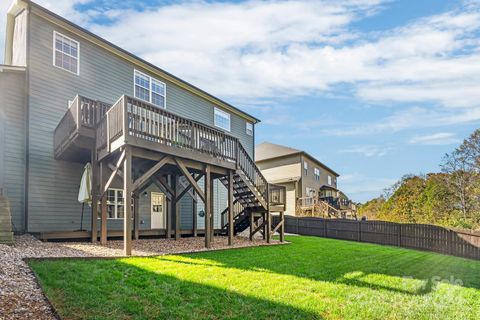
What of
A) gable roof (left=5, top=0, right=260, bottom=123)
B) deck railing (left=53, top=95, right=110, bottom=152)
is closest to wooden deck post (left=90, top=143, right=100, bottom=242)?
deck railing (left=53, top=95, right=110, bottom=152)

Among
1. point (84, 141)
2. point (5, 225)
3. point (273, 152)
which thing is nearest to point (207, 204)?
point (84, 141)

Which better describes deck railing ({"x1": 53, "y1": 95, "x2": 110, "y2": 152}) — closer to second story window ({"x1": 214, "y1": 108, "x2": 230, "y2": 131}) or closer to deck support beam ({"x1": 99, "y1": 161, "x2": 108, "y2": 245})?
deck support beam ({"x1": 99, "y1": 161, "x2": 108, "y2": 245})

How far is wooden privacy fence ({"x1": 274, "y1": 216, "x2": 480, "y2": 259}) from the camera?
13.6 meters

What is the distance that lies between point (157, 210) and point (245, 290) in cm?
1083

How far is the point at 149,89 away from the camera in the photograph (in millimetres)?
15438

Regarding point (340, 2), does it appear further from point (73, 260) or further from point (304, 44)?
point (73, 260)

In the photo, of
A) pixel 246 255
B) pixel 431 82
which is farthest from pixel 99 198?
pixel 431 82

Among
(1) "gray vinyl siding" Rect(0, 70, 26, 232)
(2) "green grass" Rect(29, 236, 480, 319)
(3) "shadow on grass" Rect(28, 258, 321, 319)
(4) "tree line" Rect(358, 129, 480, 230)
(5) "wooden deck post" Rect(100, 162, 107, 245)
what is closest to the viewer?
(3) "shadow on grass" Rect(28, 258, 321, 319)

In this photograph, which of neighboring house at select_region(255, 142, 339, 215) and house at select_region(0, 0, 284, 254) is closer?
house at select_region(0, 0, 284, 254)

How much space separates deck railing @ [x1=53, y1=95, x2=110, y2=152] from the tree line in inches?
656

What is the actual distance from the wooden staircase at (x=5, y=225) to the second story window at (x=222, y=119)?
1142 centimetres

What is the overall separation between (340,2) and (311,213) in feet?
72.2

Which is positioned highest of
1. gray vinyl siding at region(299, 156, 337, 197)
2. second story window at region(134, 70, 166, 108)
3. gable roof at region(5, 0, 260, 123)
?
gable roof at region(5, 0, 260, 123)

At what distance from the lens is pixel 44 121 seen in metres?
11.6
